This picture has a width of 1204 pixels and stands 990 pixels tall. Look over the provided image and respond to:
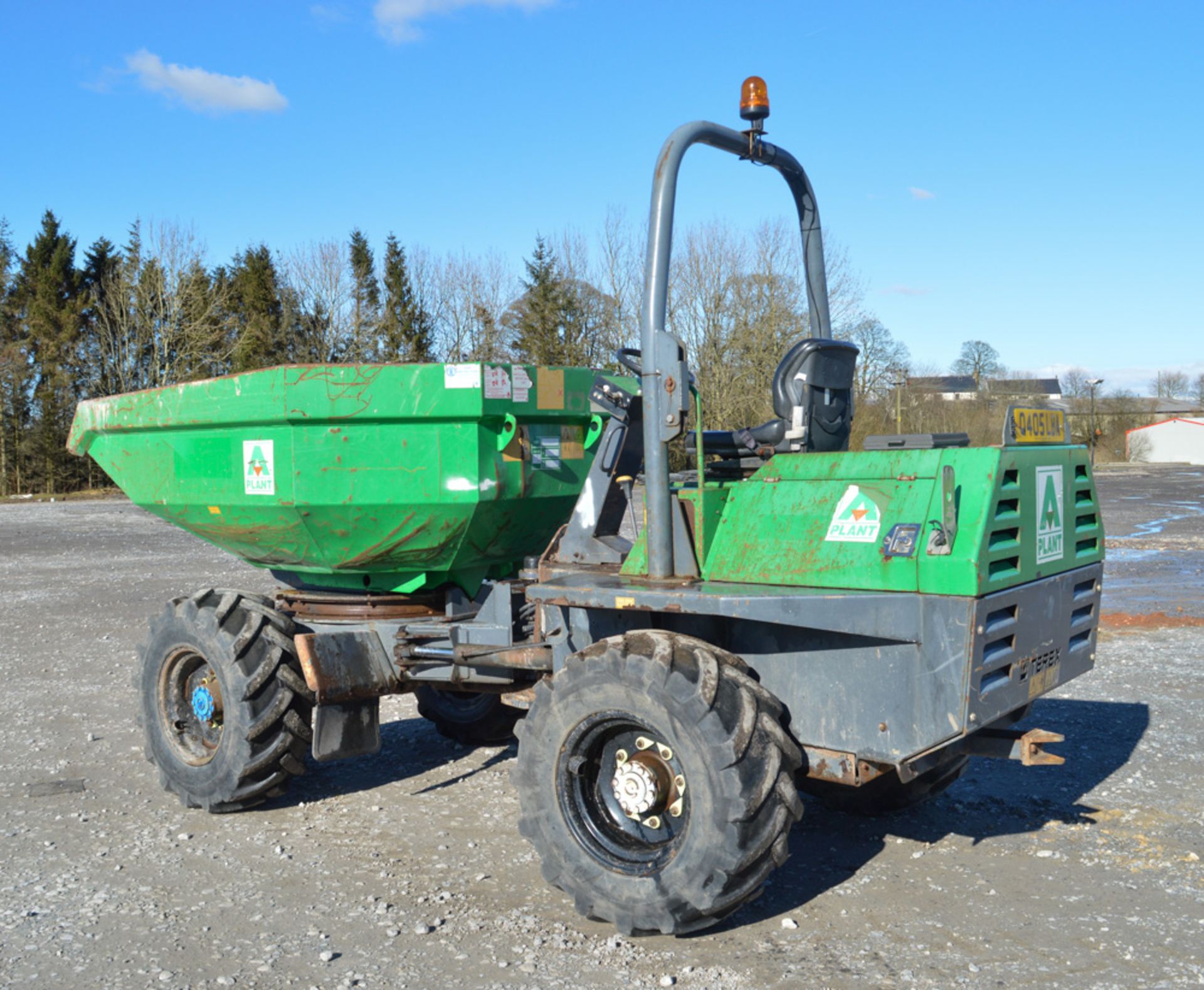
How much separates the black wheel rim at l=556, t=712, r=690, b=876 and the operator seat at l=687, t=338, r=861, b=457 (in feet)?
3.77

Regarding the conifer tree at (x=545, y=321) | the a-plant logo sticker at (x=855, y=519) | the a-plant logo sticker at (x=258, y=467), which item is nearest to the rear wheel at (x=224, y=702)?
the a-plant logo sticker at (x=258, y=467)

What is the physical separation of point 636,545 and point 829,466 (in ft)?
2.74

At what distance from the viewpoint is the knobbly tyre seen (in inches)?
147

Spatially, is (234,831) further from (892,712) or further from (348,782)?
(892,712)

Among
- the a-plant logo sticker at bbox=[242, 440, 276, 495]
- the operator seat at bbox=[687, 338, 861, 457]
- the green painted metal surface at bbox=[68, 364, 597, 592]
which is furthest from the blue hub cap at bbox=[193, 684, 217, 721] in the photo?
the operator seat at bbox=[687, 338, 861, 457]

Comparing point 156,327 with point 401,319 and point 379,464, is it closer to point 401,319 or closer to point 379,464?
point 401,319

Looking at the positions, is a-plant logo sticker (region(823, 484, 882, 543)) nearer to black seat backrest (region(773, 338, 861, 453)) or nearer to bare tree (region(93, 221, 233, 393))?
black seat backrest (region(773, 338, 861, 453))

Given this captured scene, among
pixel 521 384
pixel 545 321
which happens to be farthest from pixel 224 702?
pixel 545 321

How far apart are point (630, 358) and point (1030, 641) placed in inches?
77.8

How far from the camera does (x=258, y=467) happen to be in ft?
17.8

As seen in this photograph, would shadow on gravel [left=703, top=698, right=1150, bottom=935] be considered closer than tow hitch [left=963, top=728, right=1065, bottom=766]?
No

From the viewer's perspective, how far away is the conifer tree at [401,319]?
39.7m

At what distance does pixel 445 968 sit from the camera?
378cm

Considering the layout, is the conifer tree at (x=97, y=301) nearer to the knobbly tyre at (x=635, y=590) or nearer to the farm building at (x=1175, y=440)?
the knobbly tyre at (x=635, y=590)
